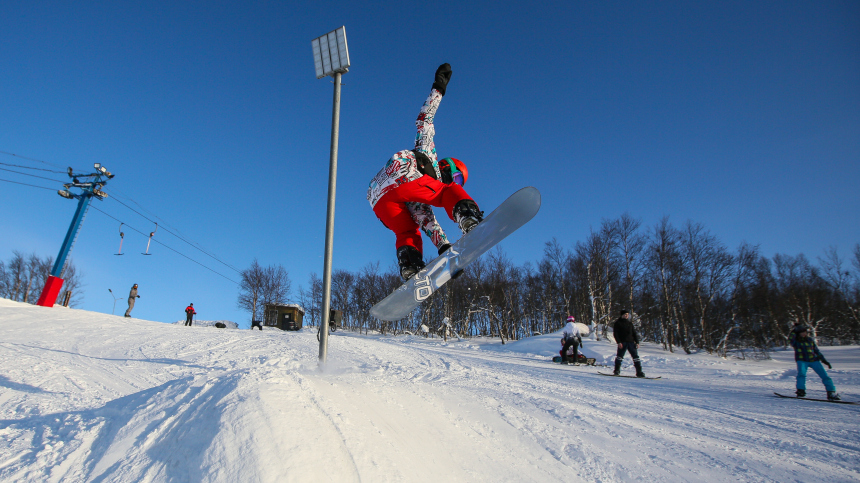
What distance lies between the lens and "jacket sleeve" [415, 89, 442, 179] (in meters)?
3.83

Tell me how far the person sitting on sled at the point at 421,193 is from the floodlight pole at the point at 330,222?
67cm

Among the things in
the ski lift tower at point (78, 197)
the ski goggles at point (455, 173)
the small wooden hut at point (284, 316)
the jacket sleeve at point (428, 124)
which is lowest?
the ski goggles at point (455, 173)

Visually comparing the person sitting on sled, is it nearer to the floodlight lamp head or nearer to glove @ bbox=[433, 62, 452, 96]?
glove @ bbox=[433, 62, 452, 96]

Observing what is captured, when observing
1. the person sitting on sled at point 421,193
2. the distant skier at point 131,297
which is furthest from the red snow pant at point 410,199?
the distant skier at point 131,297

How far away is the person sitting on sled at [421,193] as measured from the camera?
3.50 metres

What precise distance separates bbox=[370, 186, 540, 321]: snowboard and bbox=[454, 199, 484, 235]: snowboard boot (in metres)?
0.06

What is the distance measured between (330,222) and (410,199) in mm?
1183

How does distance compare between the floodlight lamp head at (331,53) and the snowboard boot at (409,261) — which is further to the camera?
the floodlight lamp head at (331,53)

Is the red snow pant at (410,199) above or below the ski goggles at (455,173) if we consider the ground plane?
below

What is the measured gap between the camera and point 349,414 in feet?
6.93

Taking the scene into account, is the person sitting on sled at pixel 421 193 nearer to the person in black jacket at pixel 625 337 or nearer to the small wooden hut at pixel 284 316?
the person in black jacket at pixel 625 337

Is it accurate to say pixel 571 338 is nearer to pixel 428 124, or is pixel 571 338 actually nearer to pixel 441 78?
pixel 428 124

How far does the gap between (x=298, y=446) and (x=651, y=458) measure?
2.17 meters

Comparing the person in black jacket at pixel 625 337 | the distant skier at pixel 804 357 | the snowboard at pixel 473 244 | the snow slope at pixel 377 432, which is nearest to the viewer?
A: the snow slope at pixel 377 432
